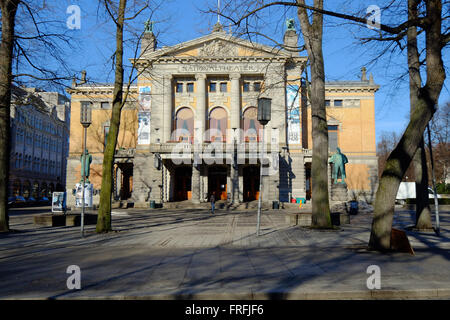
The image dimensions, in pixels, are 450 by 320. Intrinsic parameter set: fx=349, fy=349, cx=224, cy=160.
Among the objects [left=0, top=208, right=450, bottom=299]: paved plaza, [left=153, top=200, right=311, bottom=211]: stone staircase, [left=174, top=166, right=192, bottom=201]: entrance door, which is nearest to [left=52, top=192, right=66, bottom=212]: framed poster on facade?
[left=0, top=208, right=450, bottom=299]: paved plaza

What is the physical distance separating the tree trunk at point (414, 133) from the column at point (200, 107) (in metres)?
33.1

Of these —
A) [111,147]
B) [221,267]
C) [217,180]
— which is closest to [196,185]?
[217,180]

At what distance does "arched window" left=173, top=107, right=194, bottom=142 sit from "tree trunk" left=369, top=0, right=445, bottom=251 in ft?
113

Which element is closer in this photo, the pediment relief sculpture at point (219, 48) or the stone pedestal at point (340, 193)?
the stone pedestal at point (340, 193)

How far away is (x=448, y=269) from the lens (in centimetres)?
729

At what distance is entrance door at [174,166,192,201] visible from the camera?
43.9 metres

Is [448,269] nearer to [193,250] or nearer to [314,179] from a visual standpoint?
[193,250]

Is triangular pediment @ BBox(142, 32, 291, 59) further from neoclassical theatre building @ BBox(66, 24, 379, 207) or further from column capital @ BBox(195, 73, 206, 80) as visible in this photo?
column capital @ BBox(195, 73, 206, 80)

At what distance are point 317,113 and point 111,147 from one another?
351 inches

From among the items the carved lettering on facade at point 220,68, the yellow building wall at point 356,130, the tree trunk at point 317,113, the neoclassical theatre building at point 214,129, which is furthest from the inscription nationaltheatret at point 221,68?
the tree trunk at point 317,113

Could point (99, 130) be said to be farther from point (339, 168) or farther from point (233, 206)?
point (339, 168)

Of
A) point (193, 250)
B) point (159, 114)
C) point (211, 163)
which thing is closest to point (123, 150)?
point (159, 114)

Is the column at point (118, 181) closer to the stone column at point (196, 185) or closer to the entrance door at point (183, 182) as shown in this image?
the entrance door at point (183, 182)

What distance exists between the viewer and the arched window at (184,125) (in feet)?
141
